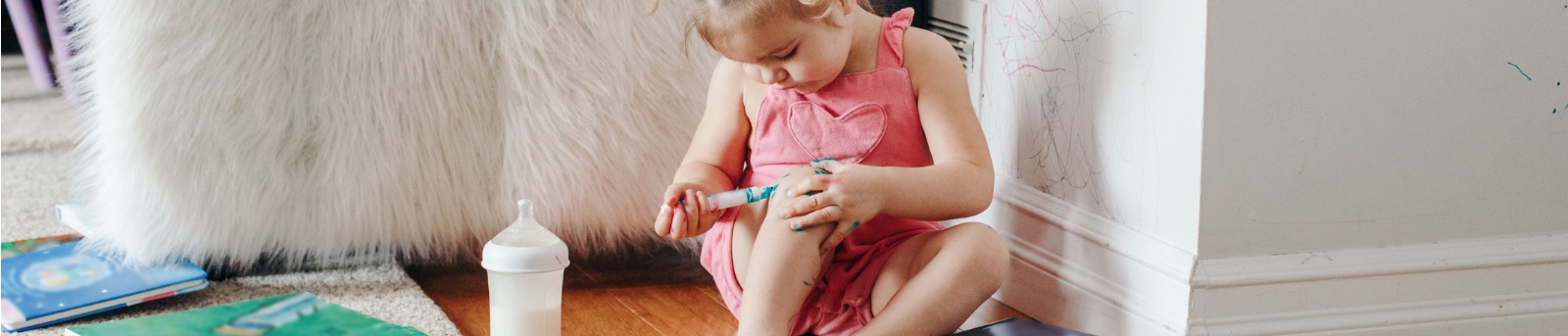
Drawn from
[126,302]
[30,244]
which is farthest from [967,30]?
[30,244]

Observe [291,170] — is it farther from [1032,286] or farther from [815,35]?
[1032,286]

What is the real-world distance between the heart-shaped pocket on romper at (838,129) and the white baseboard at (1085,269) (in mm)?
186

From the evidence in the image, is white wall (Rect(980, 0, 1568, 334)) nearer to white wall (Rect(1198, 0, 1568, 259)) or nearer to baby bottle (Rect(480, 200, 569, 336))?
white wall (Rect(1198, 0, 1568, 259))

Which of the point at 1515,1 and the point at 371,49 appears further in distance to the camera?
the point at 371,49

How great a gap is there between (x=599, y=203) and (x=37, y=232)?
700 mm

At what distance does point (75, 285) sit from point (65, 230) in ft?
1.11

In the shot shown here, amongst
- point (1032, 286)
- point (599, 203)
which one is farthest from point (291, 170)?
point (1032, 286)

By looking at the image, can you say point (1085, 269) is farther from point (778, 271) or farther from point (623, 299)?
point (623, 299)

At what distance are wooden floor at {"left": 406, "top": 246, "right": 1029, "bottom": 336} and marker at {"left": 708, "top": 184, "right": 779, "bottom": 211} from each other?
17cm

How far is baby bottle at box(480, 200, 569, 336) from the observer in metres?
0.92

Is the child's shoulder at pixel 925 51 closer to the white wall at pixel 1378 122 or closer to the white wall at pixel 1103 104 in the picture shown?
the white wall at pixel 1103 104

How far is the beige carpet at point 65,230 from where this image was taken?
1.07 m

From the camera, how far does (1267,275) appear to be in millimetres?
889

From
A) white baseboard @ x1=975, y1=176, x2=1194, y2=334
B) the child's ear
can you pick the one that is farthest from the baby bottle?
white baseboard @ x1=975, y1=176, x2=1194, y2=334
